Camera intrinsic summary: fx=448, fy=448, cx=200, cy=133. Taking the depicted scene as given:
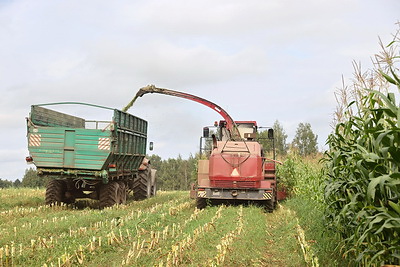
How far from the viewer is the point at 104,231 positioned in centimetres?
859

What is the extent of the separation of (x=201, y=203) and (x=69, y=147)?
4.25 metres

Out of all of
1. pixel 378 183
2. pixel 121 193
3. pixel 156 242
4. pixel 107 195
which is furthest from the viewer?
pixel 121 193

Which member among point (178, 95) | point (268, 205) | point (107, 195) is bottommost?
point (268, 205)

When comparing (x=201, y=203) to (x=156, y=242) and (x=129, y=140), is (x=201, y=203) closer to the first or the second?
(x=129, y=140)

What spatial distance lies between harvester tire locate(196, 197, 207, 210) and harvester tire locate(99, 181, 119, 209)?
274 cm

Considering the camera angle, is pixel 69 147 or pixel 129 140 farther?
pixel 129 140

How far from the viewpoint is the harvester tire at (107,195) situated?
1402 centimetres

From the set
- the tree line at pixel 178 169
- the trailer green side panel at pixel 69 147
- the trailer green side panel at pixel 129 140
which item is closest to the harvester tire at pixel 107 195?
the trailer green side panel at pixel 129 140

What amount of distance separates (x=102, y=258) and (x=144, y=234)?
6.76 feet

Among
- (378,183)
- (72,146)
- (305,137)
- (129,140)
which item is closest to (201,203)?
(129,140)

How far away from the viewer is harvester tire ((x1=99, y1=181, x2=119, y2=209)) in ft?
46.0

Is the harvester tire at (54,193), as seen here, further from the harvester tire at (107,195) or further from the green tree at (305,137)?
the green tree at (305,137)

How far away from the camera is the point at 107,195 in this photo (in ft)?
46.0

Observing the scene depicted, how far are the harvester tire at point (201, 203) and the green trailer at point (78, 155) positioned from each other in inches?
108
